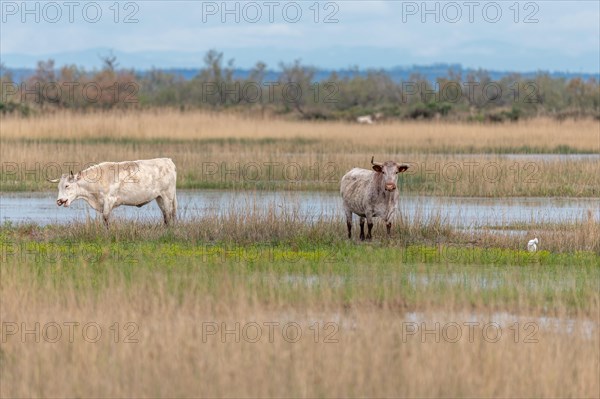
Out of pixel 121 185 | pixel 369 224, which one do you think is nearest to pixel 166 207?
pixel 121 185

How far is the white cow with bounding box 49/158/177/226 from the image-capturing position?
18609 mm

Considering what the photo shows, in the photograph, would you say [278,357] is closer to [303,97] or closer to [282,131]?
[282,131]

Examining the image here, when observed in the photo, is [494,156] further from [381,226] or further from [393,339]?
[393,339]

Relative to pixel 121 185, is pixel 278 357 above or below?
below

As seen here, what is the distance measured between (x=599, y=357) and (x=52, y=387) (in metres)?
4.48

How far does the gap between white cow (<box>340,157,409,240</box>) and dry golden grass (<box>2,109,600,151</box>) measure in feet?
67.6

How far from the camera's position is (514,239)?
17297 millimetres

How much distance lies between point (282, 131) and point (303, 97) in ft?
77.3

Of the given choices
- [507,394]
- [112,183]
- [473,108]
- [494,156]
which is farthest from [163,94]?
[507,394]

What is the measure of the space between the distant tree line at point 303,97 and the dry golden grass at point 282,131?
3242 millimetres

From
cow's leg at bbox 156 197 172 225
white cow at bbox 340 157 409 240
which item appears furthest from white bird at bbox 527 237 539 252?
cow's leg at bbox 156 197 172 225

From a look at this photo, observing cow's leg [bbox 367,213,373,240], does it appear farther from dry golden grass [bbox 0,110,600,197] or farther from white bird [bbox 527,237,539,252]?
dry golden grass [bbox 0,110,600,197]

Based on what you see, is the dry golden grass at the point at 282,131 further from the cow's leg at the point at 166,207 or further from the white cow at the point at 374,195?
the white cow at the point at 374,195

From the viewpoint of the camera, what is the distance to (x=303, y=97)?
67562mm
